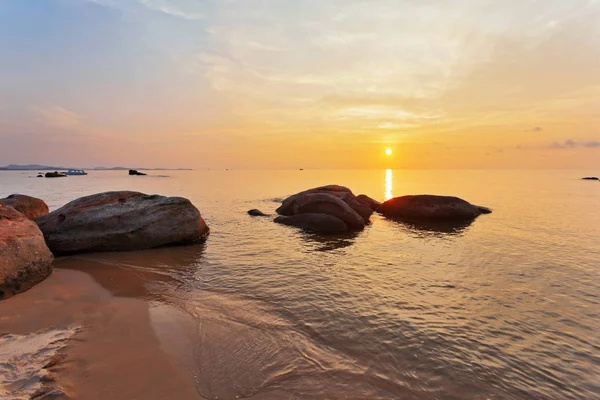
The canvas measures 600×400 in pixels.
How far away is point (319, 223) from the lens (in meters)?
18.3

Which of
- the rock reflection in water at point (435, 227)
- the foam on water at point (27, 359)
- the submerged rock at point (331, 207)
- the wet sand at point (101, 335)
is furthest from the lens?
the submerged rock at point (331, 207)

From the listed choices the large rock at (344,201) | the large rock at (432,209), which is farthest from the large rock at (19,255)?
the large rock at (432,209)

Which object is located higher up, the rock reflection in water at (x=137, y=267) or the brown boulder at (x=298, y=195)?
the brown boulder at (x=298, y=195)

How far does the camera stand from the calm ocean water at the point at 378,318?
16.1 feet

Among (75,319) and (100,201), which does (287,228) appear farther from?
(75,319)

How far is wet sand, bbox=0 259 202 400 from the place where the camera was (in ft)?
14.3

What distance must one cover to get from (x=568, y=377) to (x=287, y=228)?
1436 centimetres

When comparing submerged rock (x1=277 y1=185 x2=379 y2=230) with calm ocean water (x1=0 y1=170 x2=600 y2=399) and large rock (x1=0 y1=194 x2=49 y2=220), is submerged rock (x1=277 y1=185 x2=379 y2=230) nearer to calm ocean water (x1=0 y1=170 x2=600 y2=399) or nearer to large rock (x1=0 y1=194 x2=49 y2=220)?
calm ocean water (x1=0 y1=170 x2=600 y2=399)

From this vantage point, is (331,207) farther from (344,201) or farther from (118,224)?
(118,224)

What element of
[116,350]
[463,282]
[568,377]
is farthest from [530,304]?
[116,350]

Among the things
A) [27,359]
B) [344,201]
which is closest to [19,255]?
[27,359]

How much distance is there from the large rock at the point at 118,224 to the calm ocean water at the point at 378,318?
0.77 metres

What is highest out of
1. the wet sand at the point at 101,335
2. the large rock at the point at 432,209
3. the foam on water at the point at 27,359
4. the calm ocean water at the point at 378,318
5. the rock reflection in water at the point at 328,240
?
the large rock at the point at 432,209

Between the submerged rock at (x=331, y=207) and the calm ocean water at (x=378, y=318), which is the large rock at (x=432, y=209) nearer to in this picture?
the submerged rock at (x=331, y=207)
